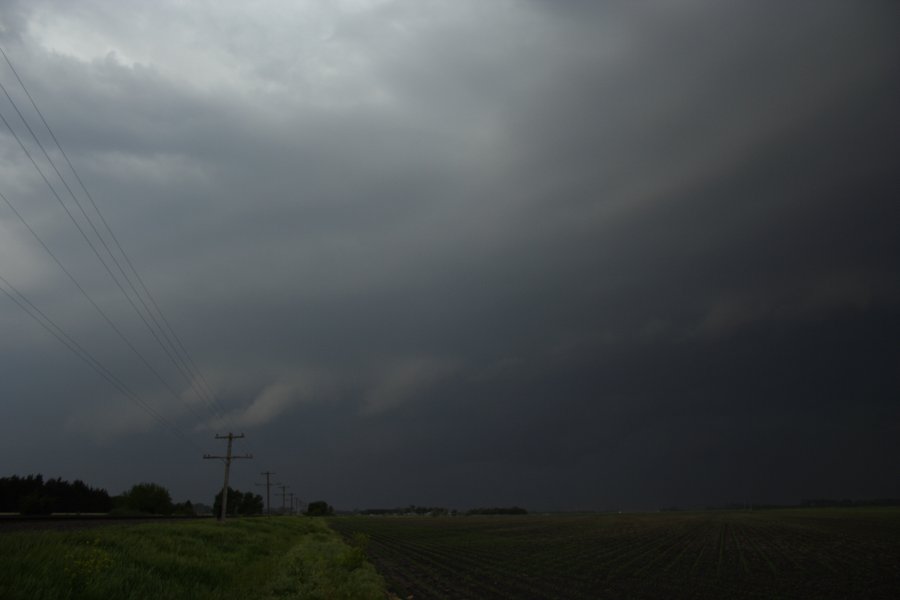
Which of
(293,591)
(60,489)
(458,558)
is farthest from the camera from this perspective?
(60,489)

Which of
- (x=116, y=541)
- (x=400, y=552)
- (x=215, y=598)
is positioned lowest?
(x=400, y=552)

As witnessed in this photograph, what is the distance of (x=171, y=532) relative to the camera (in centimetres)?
3478

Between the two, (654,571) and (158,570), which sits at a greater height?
(158,570)

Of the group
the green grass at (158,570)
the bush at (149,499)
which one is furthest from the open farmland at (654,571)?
the bush at (149,499)

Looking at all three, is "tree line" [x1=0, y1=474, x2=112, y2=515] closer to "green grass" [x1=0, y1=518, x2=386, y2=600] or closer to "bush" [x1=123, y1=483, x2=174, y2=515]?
"bush" [x1=123, y1=483, x2=174, y2=515]

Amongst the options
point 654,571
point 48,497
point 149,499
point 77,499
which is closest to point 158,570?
point 654,571

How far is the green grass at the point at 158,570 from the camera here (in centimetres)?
1452

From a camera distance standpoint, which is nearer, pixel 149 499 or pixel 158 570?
pixel 158 570

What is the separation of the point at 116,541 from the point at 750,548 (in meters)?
48.0

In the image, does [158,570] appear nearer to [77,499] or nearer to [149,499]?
[77,499]

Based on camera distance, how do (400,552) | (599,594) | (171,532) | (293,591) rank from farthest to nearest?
(400,552) → (171,532) → (599,594) → (293,591)

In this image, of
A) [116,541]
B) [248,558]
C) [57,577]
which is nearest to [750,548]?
[248,558]

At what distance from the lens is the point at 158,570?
20672 mm

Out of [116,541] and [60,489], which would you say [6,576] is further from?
[60,489]
